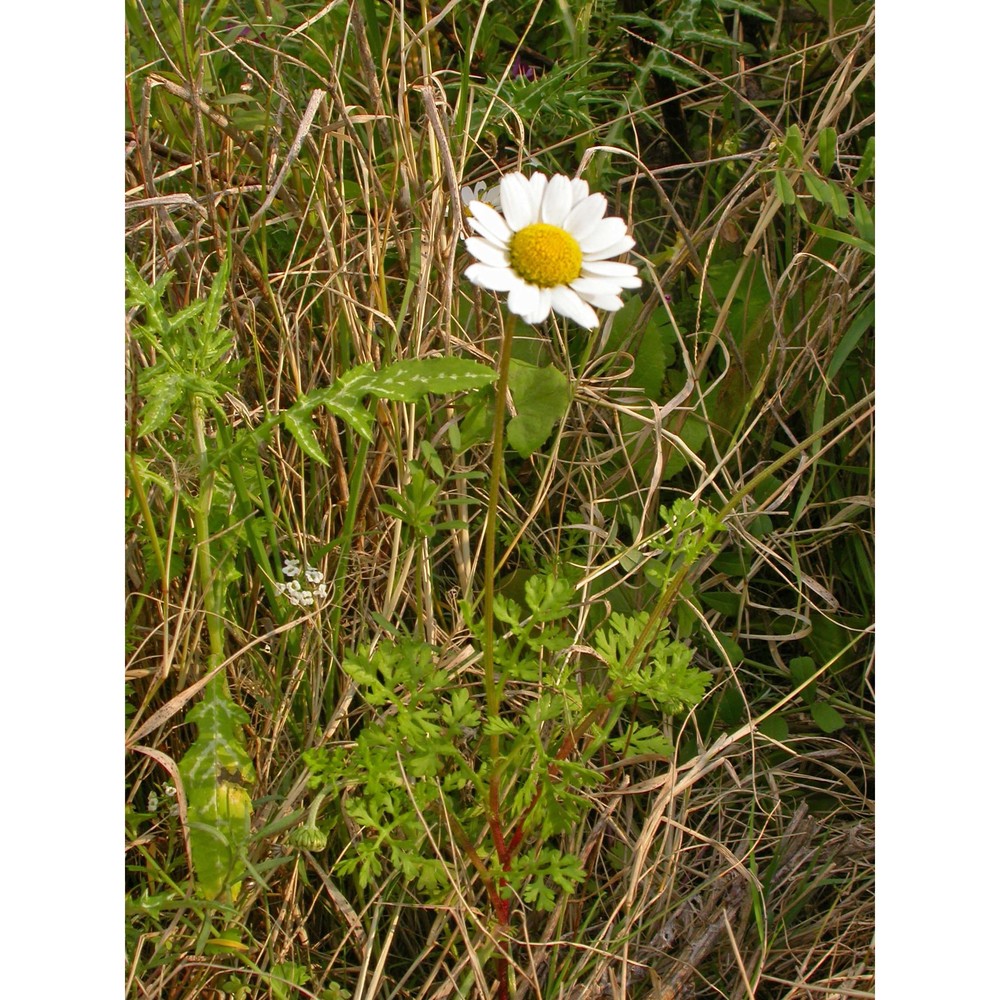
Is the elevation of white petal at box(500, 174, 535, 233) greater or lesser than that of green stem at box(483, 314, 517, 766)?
greater

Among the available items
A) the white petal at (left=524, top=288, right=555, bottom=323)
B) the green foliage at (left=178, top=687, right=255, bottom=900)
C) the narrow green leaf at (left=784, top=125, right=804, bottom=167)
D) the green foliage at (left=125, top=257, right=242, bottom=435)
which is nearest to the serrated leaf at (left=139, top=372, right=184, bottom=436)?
the green foliage at (left=125, top=257, right=242, bottom=435)

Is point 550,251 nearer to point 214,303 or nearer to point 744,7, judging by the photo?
point 214,303

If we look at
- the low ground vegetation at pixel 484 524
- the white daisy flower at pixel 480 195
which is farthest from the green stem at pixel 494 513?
the white daisy flower at pixel 480 195

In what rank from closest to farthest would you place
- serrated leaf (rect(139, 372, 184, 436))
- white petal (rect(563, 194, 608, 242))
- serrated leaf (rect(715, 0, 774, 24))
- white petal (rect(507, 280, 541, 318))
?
white petal (rect(507, 280, 541, 318)), white petal (rect(563, 194, 608, 242)), serrated leaf (rect(139, 372, 184, 436)), serrated leaf (rect(715, 0, 774, 24))

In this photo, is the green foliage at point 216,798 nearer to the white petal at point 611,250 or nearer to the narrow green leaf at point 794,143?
the white petal at point 611,250

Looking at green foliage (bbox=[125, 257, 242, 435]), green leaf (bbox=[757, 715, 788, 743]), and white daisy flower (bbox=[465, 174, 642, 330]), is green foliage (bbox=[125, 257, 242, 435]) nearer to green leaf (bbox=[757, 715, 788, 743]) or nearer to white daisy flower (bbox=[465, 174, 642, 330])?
white daisy flower (bbox=[465, 174, 642, 330])

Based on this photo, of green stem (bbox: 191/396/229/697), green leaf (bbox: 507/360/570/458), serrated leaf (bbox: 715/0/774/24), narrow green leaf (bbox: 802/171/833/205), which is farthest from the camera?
serrated leaf (bbox: 715/0/774/24)

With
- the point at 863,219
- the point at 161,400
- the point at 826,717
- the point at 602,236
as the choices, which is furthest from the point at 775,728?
the point at 161,400
